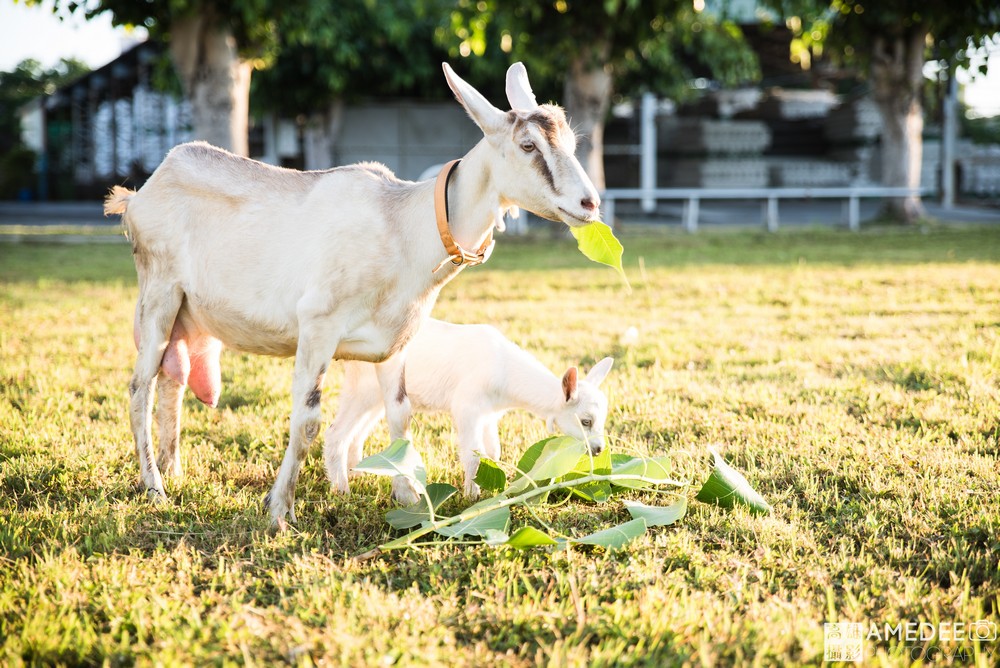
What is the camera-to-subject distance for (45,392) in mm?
4652

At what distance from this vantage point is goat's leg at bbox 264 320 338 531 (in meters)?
3.05

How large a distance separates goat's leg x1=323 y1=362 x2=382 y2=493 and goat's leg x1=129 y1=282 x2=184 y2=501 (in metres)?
0.67

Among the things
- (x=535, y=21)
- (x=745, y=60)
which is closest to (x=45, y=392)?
(x=535, y=21)

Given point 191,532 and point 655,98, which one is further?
point 655,98

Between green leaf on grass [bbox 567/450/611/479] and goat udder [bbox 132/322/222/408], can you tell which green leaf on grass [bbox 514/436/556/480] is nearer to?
green leaf on grass [bbox 567/450/611/479]

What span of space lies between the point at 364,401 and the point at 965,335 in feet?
14.2

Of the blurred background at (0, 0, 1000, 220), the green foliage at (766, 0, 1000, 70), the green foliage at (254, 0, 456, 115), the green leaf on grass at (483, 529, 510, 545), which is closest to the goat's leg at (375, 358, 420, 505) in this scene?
the green leaf on grass at (483, 529, 510, 545)

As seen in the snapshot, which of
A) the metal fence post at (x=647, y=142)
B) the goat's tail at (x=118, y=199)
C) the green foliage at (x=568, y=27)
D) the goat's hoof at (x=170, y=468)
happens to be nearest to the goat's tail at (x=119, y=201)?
the goat's tail at (x=118, y=199)

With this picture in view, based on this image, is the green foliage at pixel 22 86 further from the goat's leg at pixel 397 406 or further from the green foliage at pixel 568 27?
the goat's leg at pixel 397 406

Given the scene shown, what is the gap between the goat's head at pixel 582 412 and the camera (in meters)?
3.53

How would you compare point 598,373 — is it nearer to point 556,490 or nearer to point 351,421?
point 556,490

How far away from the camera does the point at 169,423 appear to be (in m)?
3.60

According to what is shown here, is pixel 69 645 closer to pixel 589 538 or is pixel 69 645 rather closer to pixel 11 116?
pixel 589 538

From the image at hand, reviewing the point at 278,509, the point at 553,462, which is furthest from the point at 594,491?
the point at 278,509
